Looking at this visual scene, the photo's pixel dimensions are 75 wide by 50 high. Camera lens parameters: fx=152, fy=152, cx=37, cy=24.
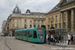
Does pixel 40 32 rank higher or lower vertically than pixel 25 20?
lower

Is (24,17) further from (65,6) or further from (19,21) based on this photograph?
(65,6)

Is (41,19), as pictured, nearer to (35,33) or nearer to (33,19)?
(33,19)

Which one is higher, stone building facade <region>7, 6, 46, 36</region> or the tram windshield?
stone building facade <region>7, 6, 46, 36</region>

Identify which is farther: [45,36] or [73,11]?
[73,11]

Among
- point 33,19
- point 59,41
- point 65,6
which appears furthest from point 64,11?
point 33,19

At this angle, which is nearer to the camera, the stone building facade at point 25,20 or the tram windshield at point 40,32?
the tram windshield at point 40,32

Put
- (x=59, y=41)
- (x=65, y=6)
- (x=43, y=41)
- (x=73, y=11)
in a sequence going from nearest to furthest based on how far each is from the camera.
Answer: (x=43, y=41) → (x=59, y=41) → (x=73, y=11) → (x=65, y=6)

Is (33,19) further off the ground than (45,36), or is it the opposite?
(33,19)

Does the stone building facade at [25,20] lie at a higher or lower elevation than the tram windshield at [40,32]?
higher

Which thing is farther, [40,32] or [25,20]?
[25,20]

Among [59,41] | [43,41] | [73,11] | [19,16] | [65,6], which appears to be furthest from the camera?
[19,16]

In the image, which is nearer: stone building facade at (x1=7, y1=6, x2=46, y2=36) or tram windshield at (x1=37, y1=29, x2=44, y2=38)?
tram windshield at (x1=37, y1=29, x2=44, y2=38)

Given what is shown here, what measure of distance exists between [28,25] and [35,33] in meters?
66.8

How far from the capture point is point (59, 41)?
96.5 ft
